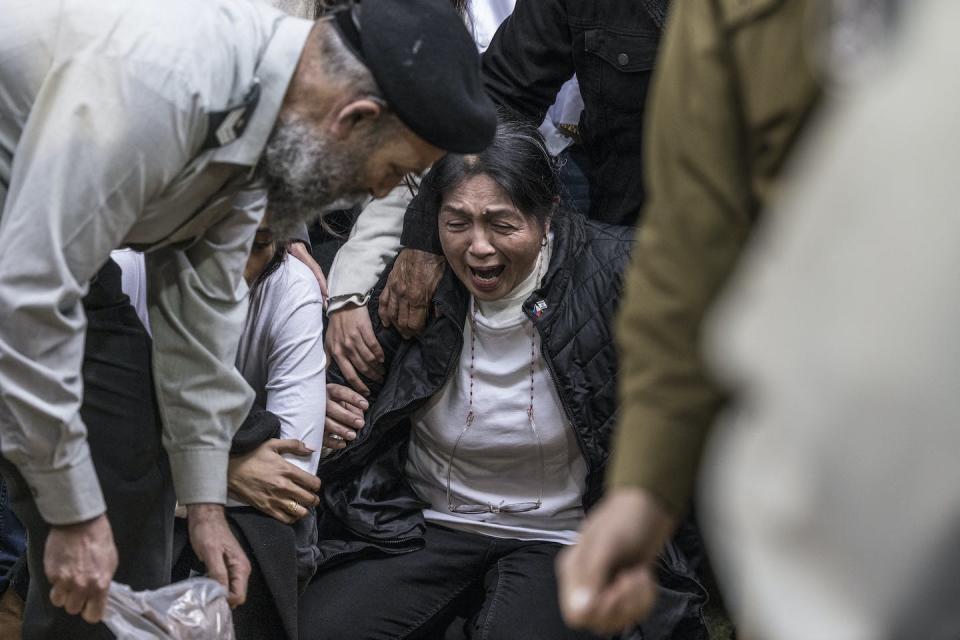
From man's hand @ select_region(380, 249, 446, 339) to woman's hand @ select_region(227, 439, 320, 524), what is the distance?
0.42m

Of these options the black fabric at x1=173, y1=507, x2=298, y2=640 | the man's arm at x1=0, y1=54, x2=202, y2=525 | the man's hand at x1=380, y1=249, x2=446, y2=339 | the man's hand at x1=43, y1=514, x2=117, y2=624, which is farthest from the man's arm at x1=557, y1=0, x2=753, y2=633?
the man's hand at x1=380, y1=249, x2=446, y2=339

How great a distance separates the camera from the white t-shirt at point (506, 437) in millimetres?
2986

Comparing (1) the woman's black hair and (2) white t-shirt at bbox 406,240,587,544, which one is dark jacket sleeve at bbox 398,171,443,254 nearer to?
(1) the woman's black hair

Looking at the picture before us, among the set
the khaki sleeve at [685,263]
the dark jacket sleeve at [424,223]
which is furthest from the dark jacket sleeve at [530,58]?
the khaki sleeve at [685,263]

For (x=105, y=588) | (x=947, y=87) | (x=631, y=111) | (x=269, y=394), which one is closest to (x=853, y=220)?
(x=947, y=87)

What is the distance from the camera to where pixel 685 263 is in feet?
3.76

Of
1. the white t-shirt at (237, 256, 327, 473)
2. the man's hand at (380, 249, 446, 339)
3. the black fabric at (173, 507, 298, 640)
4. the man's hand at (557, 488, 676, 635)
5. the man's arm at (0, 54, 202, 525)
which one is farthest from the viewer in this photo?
the man's hand at (380, 249, 446, 339)

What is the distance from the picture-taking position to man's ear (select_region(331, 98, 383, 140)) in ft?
6.64

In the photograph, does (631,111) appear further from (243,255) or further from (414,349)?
(243,255)

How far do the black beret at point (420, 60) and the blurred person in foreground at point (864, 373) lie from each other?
1.23 meters

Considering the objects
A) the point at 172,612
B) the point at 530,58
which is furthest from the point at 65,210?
the point at 530,58

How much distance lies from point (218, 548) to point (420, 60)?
923mm

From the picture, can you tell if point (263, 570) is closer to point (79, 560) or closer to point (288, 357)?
point (288, 357)

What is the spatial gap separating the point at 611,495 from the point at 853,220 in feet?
1.51
